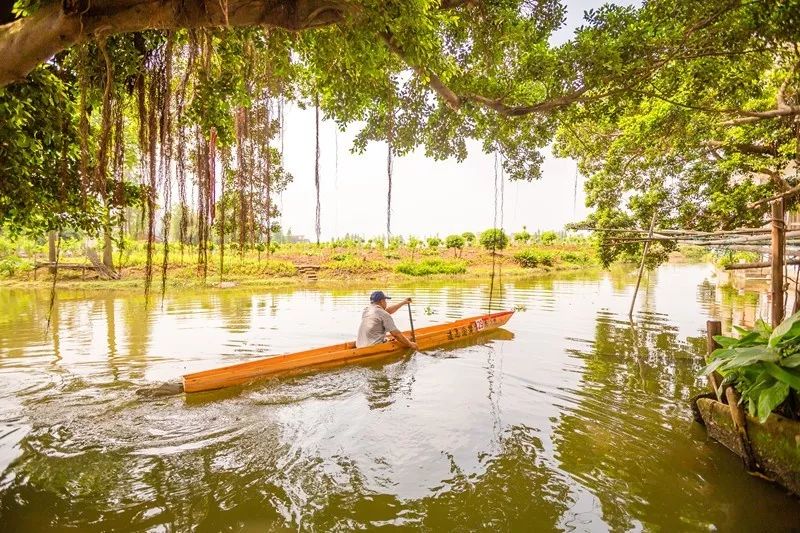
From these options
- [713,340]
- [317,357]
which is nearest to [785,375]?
[713,340]

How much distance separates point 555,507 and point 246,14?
485 cm

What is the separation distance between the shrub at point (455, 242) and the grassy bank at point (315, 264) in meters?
0.42

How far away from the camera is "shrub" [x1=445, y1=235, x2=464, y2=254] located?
36.2m

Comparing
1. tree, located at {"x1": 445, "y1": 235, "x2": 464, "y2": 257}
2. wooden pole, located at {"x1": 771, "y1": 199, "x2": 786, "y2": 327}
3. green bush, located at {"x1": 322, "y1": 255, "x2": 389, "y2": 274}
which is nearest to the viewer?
wooden pole, located at {"x1": 771, "y1": 199, "x2": 786, "y2": 327}

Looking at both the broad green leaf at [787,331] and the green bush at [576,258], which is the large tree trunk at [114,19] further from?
the green bush at [576,258]

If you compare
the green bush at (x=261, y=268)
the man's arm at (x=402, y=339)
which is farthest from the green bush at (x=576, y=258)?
the man's arm at (x=402, y=339)

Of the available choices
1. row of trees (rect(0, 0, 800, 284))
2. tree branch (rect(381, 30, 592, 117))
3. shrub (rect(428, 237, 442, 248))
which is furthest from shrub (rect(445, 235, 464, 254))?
tree branch (rect(381, 30, 592, 117))

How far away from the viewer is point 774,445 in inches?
152

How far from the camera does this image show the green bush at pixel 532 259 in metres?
35.0

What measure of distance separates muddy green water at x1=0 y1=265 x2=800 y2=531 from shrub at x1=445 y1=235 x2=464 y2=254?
26.5m

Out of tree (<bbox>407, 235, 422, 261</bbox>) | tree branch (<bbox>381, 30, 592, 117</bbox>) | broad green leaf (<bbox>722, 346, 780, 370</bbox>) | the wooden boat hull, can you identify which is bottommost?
the wooden boat hull

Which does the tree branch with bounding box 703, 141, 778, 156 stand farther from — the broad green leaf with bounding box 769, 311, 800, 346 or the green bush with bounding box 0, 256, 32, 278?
the green bush with bounding box 0, 256, 32, 278

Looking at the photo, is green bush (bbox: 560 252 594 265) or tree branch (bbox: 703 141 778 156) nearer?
tree branch (bbox: 703 141 778 156)

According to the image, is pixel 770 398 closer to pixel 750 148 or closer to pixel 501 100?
pixel 501 100
